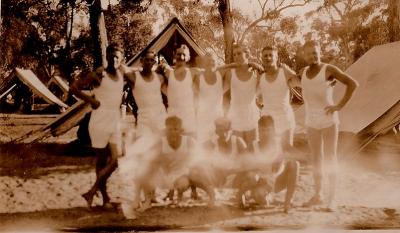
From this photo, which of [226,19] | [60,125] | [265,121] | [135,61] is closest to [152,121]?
[265,121]

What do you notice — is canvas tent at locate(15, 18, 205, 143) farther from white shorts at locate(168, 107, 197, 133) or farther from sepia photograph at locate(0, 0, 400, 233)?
white shorts at locate(168, 107, 197, 133)

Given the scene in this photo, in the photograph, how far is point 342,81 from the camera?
4719 mm

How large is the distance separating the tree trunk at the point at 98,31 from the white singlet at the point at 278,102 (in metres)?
2.68

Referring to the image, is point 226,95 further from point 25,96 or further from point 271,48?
point 25,96

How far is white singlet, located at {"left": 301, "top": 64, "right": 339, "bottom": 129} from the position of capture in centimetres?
485

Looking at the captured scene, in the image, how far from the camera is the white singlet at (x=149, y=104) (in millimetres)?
4852

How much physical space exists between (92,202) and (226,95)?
6.97 ft

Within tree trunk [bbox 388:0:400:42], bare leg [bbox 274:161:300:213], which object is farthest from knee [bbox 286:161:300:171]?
tree trunk [bbox 388:0:400:42]

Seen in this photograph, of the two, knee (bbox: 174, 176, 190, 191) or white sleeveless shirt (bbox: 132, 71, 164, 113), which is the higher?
white sleeveless shirt (bbox: 132, 71, 164, 113)

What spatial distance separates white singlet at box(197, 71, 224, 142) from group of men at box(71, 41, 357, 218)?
0.38ft

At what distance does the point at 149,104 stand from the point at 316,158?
2.10 metres

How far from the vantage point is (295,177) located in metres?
4.68

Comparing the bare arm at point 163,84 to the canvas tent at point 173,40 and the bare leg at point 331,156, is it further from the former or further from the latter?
the bare leg at point 331,156

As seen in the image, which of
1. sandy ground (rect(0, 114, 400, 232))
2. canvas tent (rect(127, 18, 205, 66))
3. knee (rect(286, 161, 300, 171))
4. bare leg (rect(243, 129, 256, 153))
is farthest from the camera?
canvas tent (rect(127, 18, 205, 66))
